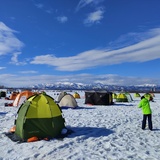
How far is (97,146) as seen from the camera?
982 cm

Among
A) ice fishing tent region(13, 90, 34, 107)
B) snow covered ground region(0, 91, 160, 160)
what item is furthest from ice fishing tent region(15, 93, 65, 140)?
ice fishing tent region(13, 90, 34, 107)

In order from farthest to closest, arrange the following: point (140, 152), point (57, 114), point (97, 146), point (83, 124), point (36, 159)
A: point (83, 124), point (57, 114), point (97, 146), point (140, 152), point (36, 159)

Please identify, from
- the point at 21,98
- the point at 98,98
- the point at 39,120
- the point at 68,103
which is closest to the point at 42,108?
the point at 39,120

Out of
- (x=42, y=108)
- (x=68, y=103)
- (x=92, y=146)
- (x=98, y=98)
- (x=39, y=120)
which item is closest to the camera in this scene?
(x=92, y=146)

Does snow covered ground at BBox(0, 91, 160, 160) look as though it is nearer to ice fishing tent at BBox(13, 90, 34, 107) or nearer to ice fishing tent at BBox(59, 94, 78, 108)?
ice fishing tent at BBox(59, 94, 78, 108)

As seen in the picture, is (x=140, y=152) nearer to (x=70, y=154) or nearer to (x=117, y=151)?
(x=117, y=151)

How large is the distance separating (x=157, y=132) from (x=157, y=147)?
3095 millimetres

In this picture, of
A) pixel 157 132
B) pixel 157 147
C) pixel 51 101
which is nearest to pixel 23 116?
pixel 51 101

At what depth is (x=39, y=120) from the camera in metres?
11.2

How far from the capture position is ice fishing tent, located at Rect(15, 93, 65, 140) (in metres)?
10.9

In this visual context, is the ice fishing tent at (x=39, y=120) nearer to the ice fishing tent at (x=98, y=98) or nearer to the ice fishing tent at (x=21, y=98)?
the ice fishing tent at (x=21, y=98)

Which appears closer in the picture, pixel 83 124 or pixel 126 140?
pixel 126 140

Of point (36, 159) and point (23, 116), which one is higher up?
point (23, 116)

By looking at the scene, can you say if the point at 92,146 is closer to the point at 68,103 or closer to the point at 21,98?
the point at 68,103
